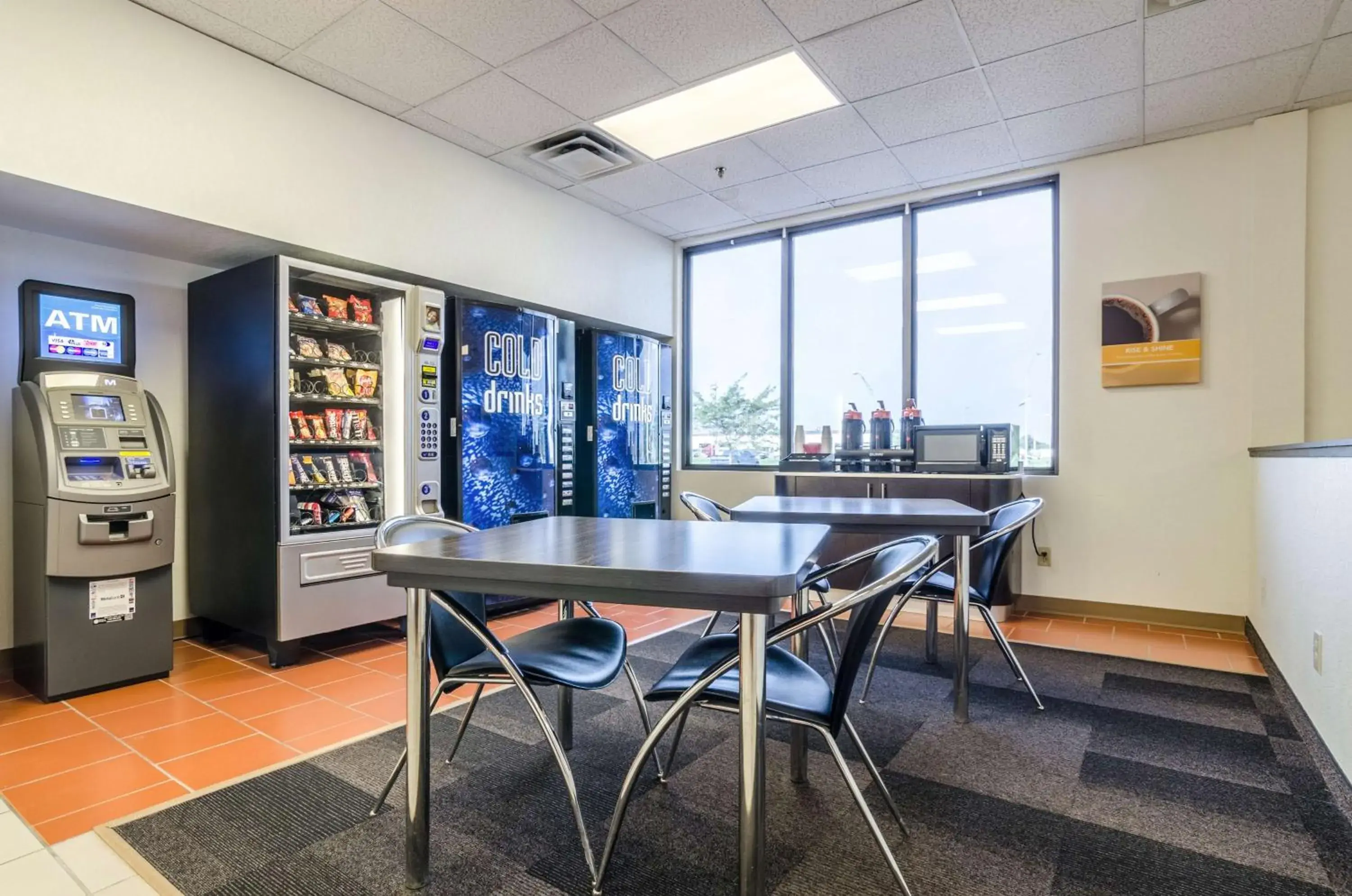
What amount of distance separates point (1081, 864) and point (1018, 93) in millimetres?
3736

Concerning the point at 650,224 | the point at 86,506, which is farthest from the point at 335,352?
the point at 650,224

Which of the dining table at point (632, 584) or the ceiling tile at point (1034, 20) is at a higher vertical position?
the ceiling tile at point (1034, 20)

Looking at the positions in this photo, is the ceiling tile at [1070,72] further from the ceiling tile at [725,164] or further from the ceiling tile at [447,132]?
the ceiling tile at [447,132]

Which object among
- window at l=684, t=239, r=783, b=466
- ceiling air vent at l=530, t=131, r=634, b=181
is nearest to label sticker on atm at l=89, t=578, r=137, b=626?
ceiling air vent at l=530, t=131, r=634, b=181

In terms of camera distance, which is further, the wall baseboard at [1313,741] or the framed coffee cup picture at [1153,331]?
the framed coffee cup picture at [1153,331]

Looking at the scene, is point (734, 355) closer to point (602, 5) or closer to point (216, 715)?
point (602, 5)

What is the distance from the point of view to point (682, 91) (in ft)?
12.5

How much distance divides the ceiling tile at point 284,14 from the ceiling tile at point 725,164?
2.14m

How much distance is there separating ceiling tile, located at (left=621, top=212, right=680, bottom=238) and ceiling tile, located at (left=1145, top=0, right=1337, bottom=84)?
139 inches

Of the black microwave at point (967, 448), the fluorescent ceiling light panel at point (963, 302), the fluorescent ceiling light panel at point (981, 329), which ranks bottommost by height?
the black microwave at point (967, 448)

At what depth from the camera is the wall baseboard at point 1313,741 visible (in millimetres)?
2045

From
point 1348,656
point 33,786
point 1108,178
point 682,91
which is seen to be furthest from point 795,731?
point 1108,178

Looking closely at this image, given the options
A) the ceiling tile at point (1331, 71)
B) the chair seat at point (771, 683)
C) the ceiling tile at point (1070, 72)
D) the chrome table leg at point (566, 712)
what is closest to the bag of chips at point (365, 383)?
the chrome table leg at point (566, 712)

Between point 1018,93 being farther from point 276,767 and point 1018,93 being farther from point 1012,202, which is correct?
point 276,767
